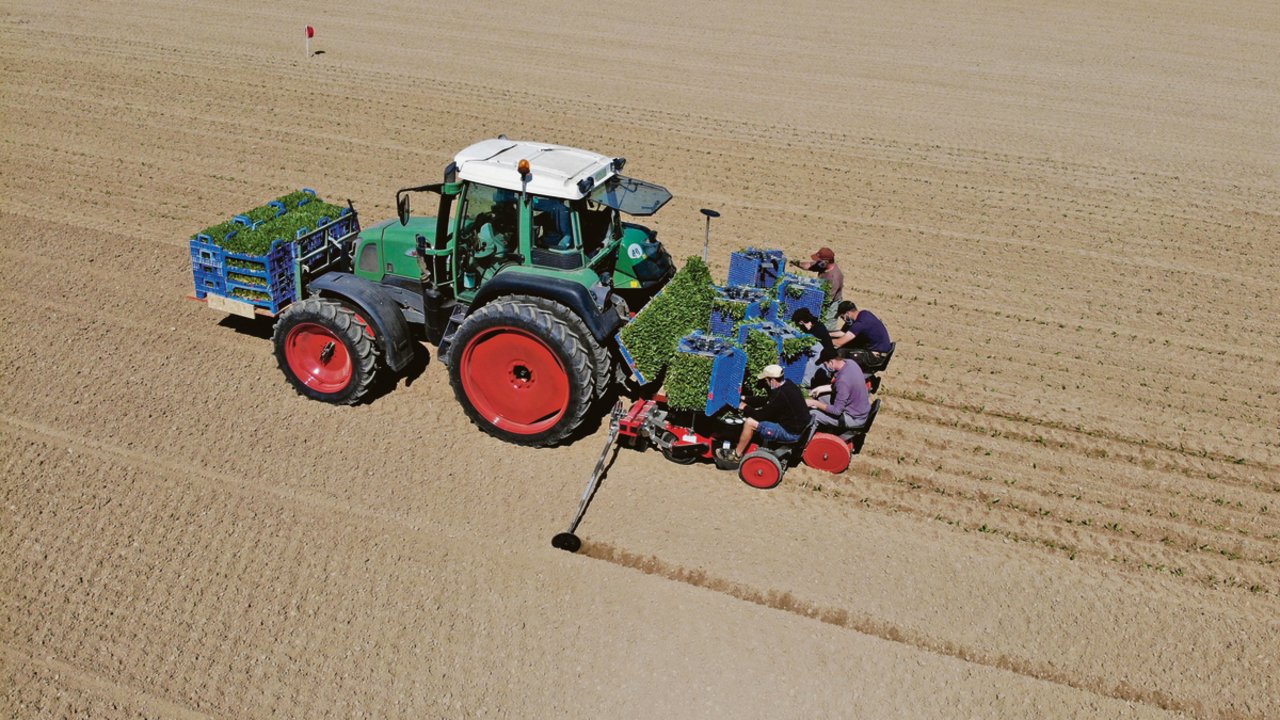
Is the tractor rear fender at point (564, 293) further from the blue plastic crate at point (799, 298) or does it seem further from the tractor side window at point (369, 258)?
the blue plastic crate at point (799, 298)

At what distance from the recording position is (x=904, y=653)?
7.20 meters

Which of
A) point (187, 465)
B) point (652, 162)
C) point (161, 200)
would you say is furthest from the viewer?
point (652, 162)

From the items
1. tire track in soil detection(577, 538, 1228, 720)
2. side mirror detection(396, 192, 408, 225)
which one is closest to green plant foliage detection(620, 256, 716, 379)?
tire track in soil detection(577, 538, 1228, 720)

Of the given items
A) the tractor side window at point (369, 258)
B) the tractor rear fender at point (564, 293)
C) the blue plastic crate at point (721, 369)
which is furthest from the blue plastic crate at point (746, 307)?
the tractor side window at point (369, 258)

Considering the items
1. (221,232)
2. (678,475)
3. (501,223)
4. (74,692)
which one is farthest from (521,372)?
(74,692)

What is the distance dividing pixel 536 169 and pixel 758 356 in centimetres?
265

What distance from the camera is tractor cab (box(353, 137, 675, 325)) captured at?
8.68 meters

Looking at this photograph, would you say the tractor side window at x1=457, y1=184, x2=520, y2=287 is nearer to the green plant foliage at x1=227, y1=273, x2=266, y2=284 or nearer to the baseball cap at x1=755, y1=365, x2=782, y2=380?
the green plant foliage at x1=227, y1=273, x2=266, y2=284

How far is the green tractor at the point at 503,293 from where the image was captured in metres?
8.57

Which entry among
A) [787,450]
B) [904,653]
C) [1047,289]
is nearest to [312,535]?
[787,450]

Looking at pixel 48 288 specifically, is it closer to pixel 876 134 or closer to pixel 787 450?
pixel 787 450

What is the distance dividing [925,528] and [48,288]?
10.4 meters

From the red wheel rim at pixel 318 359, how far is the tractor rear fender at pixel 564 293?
69.2 inches

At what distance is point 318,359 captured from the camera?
31.7 ft
